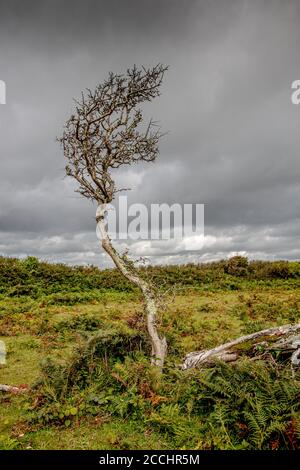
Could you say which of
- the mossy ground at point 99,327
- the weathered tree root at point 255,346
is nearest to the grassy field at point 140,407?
the mossy ground at point 99,327

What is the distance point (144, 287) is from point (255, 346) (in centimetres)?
268

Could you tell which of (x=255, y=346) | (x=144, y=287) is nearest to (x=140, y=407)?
(x=144, y=287)

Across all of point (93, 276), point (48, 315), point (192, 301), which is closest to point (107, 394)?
point (48, 315)

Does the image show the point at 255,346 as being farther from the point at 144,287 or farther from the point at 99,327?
the point at 99,327

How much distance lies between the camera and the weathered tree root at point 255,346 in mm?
7051

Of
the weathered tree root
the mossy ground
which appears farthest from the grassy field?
the weathered tree root

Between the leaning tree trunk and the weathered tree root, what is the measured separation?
0.66 m

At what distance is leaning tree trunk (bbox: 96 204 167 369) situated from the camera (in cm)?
802

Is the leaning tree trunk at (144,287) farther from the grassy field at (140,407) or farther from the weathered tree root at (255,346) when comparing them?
the weathered tree root at (255,346)

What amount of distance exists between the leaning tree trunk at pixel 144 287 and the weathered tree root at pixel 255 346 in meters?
0.66

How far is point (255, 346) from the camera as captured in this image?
7.46m

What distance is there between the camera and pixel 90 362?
25.0 ft

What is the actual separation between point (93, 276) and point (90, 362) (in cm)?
1868
